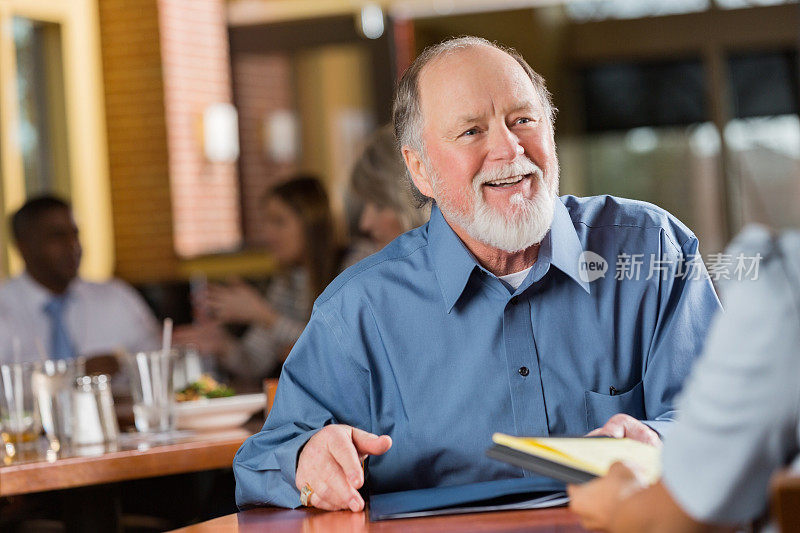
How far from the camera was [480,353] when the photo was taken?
5.41ft

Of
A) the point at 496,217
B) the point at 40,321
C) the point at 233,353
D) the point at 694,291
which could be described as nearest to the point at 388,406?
the point at 496,217

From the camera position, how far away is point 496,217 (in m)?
1.70

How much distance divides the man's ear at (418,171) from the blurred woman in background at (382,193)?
53.0 inches

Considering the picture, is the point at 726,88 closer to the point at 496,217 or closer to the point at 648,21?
the point at 648,21

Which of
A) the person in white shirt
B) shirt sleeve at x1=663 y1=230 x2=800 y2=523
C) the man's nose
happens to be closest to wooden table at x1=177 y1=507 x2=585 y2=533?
shirt sleeve at x1=663 y1=230 x2=800 y2=523

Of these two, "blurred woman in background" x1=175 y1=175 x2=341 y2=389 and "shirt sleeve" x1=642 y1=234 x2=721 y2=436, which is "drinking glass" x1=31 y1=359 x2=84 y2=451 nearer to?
"shirt sleeve" x1=642 y1=234 x2=721 y2=436

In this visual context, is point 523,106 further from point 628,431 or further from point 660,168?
point 660,168

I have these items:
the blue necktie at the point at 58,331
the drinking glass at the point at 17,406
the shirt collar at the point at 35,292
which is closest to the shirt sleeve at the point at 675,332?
the drinking glass at the point at 17,406

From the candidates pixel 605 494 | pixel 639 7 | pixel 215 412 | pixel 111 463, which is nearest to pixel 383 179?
pixel 215 412

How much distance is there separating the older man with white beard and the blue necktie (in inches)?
103

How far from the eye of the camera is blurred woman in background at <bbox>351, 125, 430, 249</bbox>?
3.34 m

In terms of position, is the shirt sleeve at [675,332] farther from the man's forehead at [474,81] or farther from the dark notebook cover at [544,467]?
the dark notebook cover at [544,467]

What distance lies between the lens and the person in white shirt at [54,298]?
421 centimetres

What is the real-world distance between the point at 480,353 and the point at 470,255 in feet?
0.52
